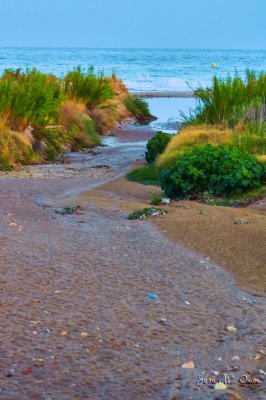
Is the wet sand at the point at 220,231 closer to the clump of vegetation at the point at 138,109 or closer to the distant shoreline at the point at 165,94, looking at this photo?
the clump of vegetation at the point at 138,109

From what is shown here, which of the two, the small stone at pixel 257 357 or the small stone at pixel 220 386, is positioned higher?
the small stone at pixel 220 386

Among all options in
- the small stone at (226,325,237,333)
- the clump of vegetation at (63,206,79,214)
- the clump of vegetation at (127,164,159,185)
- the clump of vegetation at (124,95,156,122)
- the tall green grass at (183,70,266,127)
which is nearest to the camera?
the small stone at (226,325,237,333)

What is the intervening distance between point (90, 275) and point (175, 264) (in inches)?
31.9

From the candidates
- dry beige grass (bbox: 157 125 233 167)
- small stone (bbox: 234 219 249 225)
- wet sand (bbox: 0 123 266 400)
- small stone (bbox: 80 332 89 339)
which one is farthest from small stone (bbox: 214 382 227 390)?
dry beige grass (bbox: 157 125 233 167)

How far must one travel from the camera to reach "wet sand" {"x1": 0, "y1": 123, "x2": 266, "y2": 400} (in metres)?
4.16

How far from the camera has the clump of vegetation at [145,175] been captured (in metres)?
12.1

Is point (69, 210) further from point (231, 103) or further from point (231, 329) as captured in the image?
point (231, 103)

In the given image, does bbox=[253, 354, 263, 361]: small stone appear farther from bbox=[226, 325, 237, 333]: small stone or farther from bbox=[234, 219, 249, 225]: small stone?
bbox=[234, 219, 249, 225]: small stone

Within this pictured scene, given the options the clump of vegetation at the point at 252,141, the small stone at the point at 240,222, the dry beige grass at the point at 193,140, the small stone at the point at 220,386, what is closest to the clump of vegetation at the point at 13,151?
the dry beige grass at the point at 193,140

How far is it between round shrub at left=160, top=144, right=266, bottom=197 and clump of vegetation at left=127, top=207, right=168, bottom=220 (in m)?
1.14

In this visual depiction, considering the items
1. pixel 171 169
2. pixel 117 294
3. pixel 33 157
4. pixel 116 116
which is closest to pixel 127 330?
pixel 117 294

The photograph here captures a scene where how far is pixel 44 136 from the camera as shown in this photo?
52.4 feet

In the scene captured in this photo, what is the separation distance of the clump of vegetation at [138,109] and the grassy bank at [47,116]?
409 cm

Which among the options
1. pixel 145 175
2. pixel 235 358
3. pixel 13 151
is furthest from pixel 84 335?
pixel 13 151
